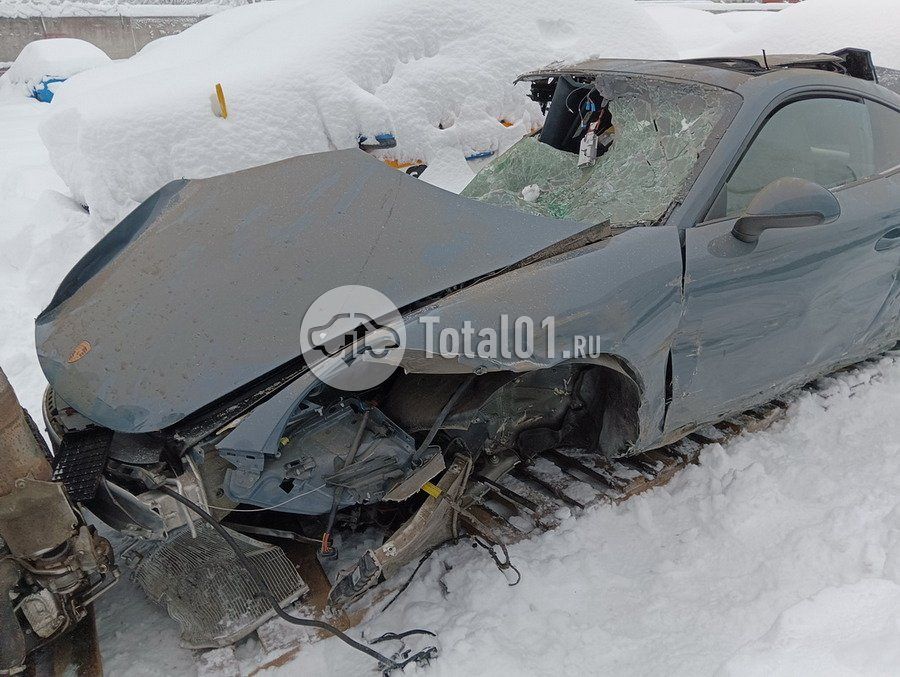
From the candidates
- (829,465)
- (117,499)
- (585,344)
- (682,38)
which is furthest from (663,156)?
(682,38)

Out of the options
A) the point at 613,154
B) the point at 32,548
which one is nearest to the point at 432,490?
the point at 32,548

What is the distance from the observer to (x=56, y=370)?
87.4 inches

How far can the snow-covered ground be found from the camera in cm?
214

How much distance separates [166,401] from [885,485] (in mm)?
2748

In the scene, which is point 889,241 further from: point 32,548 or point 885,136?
point 32,548

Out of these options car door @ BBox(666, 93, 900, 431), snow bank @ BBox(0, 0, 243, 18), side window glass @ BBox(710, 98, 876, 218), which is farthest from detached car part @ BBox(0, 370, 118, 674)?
snow bank @ BBox(0, 0, 243, 18)

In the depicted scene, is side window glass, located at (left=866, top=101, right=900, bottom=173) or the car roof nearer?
the car roof

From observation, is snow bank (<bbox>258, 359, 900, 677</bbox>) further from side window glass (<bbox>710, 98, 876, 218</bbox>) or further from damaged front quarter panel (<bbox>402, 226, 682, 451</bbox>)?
side window glass (<bbox>710, 98, 876, 218</bbox>)

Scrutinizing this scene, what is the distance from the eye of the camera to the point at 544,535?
2.63 meters

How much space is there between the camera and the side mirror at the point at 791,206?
7.56 feet

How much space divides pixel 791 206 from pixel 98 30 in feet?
63.8

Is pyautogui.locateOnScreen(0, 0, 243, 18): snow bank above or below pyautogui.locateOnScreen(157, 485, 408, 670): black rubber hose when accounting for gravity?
above

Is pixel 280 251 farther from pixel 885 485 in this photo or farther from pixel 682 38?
pixel 682 38

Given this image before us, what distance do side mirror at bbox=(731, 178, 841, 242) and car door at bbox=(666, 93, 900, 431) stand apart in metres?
0.13
